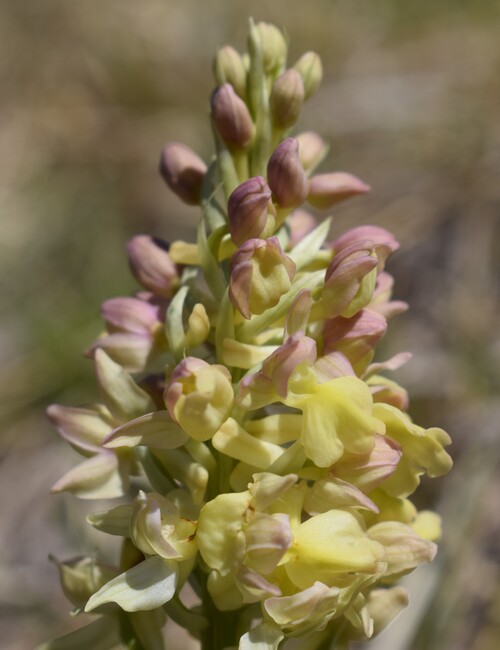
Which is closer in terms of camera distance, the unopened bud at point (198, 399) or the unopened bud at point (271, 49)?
the unopened bud at point (198, 399)

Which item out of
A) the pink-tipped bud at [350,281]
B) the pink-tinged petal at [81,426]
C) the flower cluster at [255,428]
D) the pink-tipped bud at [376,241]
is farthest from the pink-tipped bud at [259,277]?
the pink-tinged petal at [81,426]

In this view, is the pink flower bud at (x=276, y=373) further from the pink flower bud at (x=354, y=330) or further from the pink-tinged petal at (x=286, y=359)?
the pink flower bud at (x=354, y=330)

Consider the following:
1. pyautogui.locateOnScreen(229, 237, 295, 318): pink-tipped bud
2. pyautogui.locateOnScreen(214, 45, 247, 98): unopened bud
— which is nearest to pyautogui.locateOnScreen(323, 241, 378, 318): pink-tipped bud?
pyautogui.locateOnScreen(229, 237, 295, 318): pink-tipped bud

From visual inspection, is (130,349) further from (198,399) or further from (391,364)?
(391,364)

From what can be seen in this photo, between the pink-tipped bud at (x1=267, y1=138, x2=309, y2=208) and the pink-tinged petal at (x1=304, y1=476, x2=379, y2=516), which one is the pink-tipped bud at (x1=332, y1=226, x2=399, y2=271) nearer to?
the pink-tipped bud at (x1=267, y1=138, x2=309, y2=208)

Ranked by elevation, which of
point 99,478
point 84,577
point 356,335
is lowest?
point 84,577

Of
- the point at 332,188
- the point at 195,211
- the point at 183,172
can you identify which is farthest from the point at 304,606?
the point at 195,211

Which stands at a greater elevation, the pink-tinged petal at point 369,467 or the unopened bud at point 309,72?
the unopened bud at point 309,72
